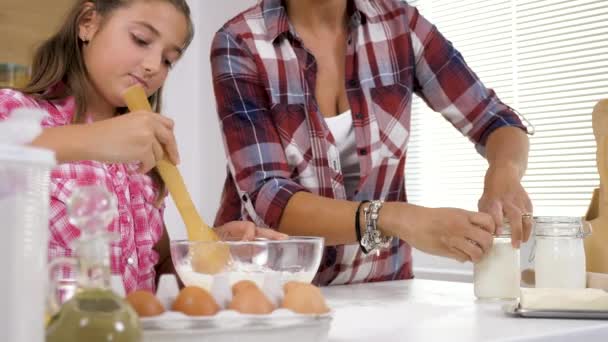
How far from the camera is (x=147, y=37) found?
1.31m

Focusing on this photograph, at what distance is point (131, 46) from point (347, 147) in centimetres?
49

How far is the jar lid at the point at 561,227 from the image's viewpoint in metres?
1.14

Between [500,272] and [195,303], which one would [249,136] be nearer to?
[500,272]

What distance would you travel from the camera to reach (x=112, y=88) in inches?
51.7

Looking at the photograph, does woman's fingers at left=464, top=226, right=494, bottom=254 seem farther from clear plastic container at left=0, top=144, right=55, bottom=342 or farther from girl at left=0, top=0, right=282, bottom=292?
clear plastic container at left=0, top=144, right=55, bottom=342

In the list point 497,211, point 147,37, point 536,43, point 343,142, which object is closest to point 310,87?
point 343,142

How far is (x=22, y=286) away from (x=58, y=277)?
67 mm

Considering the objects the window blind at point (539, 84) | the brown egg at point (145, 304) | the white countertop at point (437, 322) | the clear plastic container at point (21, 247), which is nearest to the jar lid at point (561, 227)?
the white countertop at point (437, 322)

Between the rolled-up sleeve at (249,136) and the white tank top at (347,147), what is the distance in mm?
133

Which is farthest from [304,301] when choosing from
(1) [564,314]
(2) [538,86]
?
(2) [538,86]

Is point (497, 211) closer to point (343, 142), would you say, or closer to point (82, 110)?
point (343, 142)

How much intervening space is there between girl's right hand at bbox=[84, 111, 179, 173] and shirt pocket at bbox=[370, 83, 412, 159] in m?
0.81

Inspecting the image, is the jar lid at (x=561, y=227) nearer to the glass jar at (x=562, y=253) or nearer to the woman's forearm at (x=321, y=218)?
the glass jar at (x=562, y=253)

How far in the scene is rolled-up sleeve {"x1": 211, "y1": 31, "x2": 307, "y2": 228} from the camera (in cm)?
142
